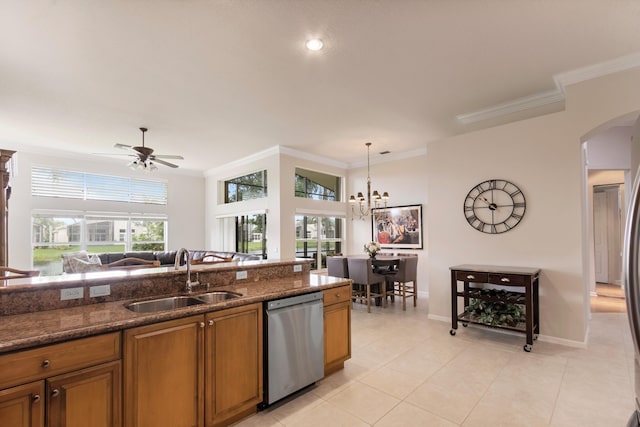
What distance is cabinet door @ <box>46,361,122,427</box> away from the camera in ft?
4.79

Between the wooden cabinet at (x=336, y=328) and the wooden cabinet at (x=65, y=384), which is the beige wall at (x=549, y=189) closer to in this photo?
the wooden cabinet at (x=336, y=328)

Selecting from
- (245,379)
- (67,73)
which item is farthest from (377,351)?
(67,73)

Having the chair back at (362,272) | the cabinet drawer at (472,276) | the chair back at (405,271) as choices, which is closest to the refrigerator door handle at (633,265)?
the cabinet drawer at (472,276)

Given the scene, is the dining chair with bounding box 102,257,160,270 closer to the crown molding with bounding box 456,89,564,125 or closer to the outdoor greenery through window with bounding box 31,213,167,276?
the outdoor greenery through window with bounding box 31,213,167,276

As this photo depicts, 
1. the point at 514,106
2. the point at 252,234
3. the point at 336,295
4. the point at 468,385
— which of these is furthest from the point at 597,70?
the point at 252,234

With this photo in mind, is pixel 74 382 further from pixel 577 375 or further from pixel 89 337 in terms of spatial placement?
pixel 577 375

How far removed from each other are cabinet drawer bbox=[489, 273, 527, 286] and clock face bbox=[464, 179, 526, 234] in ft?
2.42

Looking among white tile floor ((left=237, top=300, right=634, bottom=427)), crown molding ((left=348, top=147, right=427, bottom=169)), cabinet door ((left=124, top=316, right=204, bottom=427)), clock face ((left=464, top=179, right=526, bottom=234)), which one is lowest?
white tile floor ((left=237, top=300, right=634, bottom=427))

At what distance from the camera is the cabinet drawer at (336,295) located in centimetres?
286

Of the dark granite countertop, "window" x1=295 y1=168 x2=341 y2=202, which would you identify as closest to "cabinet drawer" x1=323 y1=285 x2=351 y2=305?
the dark granite countertop

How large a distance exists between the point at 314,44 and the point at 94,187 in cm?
670

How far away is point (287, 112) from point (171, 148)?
3.19 meters

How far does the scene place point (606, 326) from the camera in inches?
166

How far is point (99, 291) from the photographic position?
213cm
